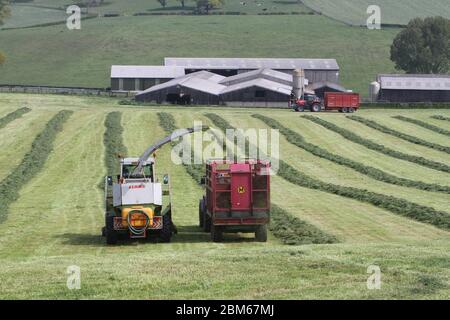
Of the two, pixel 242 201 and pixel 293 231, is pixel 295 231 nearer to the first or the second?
pixel 293 231

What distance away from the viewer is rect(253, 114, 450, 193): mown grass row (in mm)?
50281

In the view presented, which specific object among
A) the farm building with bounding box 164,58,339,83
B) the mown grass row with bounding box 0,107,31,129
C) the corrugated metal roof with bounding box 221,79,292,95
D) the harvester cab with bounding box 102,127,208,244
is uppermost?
the farm building with bounding box 164,58,339,83

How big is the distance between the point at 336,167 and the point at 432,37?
104 meters

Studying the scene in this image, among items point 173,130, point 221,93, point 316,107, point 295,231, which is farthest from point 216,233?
point 221,93

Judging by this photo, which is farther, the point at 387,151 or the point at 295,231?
the point at 387,151

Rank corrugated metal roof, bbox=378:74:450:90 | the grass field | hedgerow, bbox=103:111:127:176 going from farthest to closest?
corrugated metal roof, bbox=378:74:450:90, hedgerow, bbox=103:111:127:176, the grass field

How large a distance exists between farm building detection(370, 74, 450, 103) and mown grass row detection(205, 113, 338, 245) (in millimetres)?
90002

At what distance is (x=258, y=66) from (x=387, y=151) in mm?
81987

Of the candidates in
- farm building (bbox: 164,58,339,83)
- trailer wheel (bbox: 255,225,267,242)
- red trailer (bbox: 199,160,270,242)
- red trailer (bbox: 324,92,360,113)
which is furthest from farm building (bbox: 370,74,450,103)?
trailer wheel (bbox: 255,225,267,242)

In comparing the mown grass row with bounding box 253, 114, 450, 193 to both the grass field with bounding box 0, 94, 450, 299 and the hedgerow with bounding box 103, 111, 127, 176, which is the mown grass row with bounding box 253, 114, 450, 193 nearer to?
the grass field with bounding box 0, 94, 450, 299

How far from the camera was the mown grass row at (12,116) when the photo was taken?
82.1m

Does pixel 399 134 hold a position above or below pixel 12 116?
below

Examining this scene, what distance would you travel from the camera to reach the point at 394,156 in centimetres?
6506
